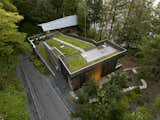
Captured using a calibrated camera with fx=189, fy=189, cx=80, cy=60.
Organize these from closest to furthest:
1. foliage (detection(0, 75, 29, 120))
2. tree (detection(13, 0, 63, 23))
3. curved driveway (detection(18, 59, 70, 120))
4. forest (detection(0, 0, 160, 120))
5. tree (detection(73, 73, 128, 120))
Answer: tree (detection(73, 73, 128, 120)) < forest (detection(0, 0, 160, 120)) < foliage (detection(0, 75, 29, 120)) < curved driveway (detection(18, 59, 70, 120)) < tree (detection(13, 0, 63, 23))

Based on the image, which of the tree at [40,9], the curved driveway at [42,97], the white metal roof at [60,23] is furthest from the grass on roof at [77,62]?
the tree at [40,9]

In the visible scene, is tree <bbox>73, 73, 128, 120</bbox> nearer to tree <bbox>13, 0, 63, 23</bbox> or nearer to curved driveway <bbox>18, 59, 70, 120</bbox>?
curved driveway <bbox>18, 59, 70, 120</bbox>

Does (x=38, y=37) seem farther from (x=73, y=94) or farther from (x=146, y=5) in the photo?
(x=146, y=5)

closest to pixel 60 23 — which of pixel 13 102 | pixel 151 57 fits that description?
pixel 13 102

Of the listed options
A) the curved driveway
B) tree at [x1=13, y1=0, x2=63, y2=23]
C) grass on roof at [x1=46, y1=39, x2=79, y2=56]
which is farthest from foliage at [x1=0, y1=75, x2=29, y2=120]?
tree at [x1=13, y1=0, x2=63, y2=23]

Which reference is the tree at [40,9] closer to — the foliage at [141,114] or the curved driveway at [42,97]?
the curved driveway at [42,97]

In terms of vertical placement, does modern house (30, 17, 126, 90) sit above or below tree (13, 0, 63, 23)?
below

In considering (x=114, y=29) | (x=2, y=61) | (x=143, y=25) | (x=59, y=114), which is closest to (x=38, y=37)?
(x=2, y=61)
